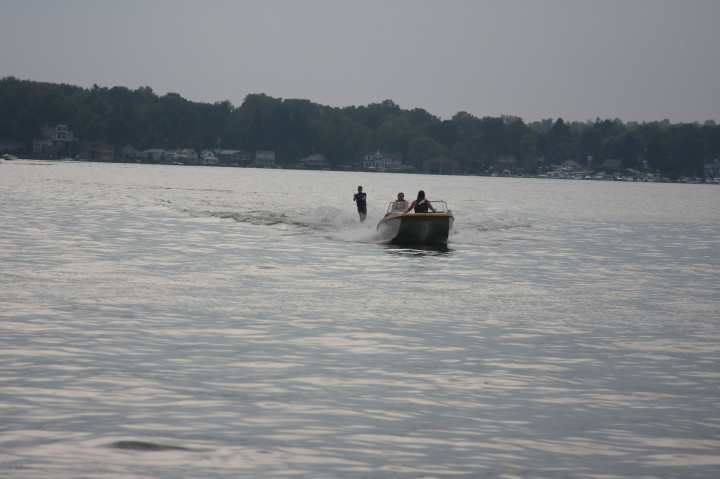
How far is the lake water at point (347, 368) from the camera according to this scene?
9898mm

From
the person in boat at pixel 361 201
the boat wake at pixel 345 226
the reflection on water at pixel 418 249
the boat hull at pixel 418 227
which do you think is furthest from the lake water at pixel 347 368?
the person in boat at pixel 361 201

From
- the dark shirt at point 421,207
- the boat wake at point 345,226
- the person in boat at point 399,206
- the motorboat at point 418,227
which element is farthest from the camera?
the boat wake at point 345,226

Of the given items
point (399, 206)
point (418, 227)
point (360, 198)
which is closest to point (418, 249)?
point (418, 227)

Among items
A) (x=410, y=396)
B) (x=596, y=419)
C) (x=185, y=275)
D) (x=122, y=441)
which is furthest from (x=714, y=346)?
(x=185, y=275)

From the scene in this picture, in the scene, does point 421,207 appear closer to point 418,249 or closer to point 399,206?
point 418,249

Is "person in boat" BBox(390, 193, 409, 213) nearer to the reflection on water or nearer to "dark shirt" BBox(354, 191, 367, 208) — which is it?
the reflection on water

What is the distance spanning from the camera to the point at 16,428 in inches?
408

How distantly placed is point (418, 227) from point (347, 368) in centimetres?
2203

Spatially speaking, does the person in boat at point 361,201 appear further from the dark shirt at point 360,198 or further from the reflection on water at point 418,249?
the reflection on water at point 418,249

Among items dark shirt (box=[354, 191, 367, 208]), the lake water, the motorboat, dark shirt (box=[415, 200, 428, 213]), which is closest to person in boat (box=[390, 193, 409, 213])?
the motorboat

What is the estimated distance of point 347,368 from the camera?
14094 mm

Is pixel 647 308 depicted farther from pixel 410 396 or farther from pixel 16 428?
pixel 16 428

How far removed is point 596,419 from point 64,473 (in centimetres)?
658

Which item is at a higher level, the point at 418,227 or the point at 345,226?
the point at 418,227
